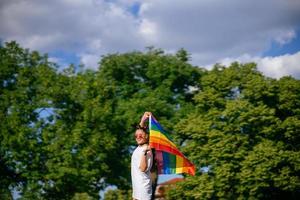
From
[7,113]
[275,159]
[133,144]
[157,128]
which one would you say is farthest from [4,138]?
[157,128]

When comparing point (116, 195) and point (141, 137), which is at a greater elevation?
point (116, 195)

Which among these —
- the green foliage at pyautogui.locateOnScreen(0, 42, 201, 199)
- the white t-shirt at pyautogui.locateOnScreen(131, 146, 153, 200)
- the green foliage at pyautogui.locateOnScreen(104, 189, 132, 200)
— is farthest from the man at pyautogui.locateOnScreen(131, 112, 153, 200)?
the green foliage at pyautogui.locateOnScreen(104, 189, 132, 200)

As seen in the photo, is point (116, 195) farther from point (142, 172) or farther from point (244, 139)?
point (142, 172)

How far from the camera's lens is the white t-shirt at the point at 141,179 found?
764cm

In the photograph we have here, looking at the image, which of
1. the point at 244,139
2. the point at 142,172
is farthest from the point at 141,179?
the point at 244,139

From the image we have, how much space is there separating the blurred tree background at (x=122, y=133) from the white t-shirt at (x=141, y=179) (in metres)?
32.0

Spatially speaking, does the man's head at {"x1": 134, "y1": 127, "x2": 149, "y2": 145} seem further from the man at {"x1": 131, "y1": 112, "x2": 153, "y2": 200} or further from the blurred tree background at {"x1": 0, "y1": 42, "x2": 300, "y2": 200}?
the blurred tree background at {"x1": 0, "y1": 42, "x2": 300, "y2": 200}

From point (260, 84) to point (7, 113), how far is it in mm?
23158

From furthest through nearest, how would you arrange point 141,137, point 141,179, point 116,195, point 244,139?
point 116,195 → point 244,139 → point 141,137 → point 141,179

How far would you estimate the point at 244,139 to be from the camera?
4066 cm

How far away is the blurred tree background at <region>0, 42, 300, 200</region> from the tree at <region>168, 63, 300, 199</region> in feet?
0.29

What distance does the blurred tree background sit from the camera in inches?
1566

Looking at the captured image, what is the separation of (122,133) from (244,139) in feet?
39.3

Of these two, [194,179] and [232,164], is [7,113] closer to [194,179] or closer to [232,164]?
[194,179]
